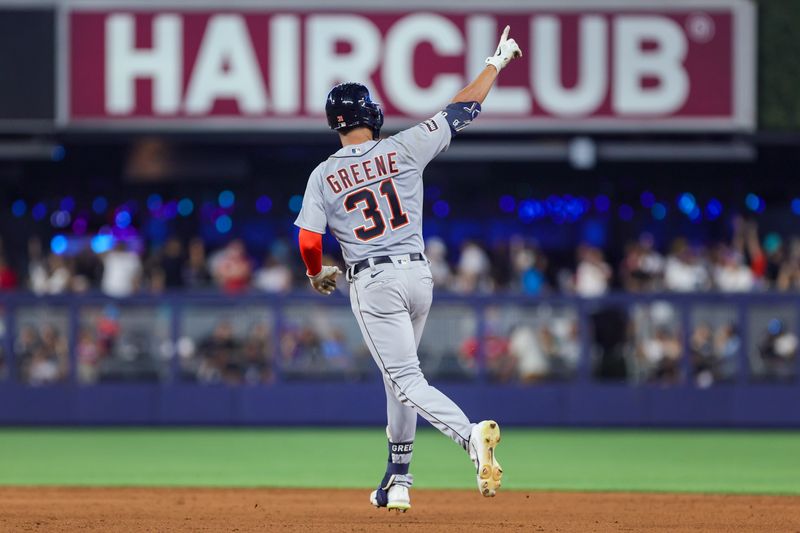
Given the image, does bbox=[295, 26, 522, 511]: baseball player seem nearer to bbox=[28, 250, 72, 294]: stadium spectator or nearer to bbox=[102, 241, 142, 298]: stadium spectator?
bbox=[102, 241, 142, 298]: stadium spectator

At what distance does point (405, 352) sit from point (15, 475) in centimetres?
495

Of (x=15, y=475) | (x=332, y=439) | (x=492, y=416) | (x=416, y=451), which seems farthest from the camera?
(x=492, y=416)

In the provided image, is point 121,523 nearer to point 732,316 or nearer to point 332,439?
point 332,439

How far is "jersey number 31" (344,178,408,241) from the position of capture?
23.7 ft

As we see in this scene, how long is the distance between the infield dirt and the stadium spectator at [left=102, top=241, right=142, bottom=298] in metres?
6.90

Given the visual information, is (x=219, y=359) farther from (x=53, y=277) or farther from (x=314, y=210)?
(x=314, y=210)

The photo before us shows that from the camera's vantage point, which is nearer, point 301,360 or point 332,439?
point 332,439

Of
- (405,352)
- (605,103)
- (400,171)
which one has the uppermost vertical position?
(605,103)

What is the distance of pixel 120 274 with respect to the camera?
16.4 metres

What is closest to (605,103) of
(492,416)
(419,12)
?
(419,12)

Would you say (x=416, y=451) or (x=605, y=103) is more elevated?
(x=605, y=103)

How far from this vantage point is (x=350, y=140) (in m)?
7.44

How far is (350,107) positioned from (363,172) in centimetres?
37

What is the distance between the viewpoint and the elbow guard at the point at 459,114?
292 inches
